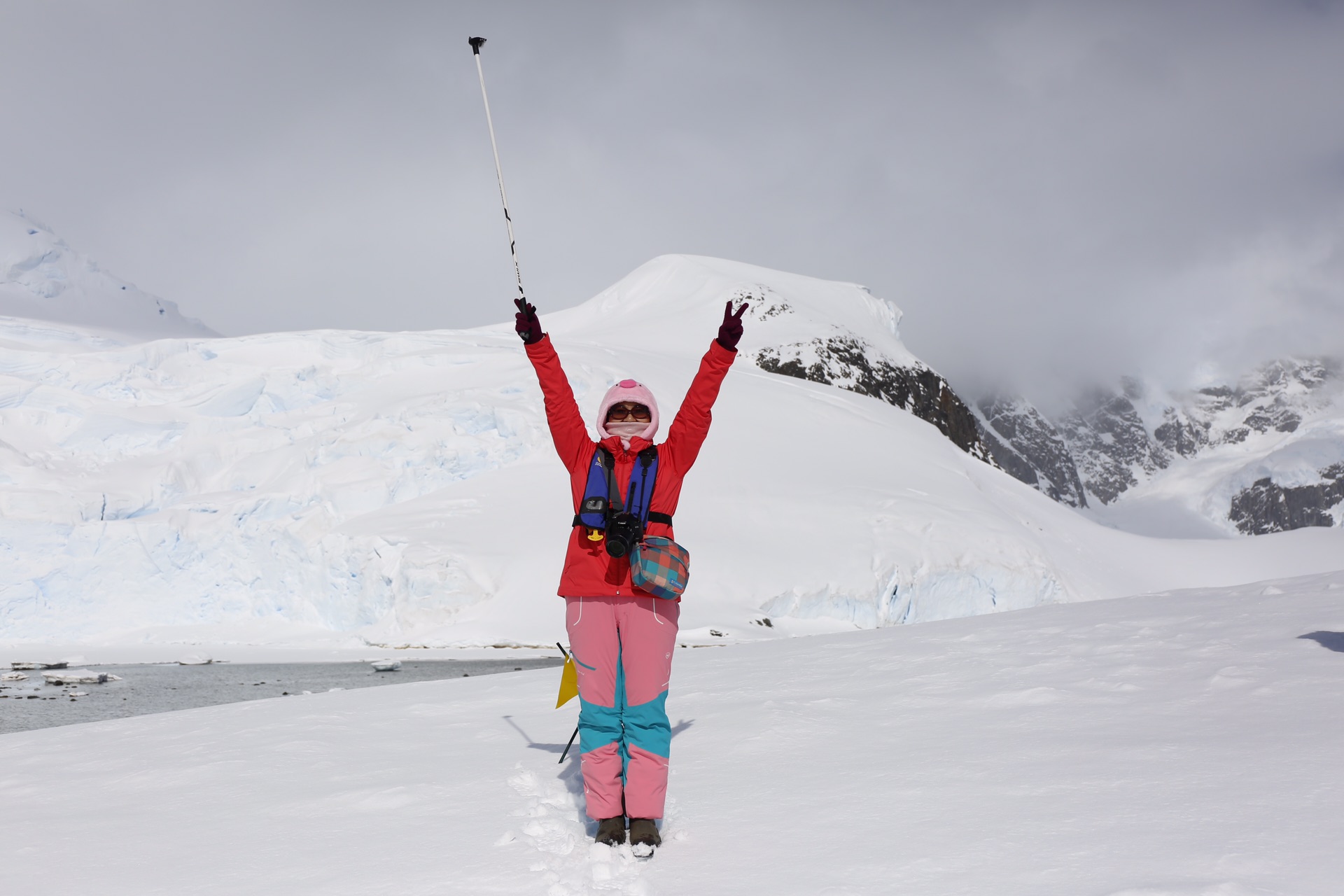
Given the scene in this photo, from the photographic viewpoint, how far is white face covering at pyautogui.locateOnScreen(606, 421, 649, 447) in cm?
403

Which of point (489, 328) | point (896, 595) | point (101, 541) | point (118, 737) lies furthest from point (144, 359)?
point (118, 737)

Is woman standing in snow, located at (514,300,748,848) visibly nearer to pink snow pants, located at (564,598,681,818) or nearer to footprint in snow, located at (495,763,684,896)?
pink snow pants, located at (564,598,681,818)

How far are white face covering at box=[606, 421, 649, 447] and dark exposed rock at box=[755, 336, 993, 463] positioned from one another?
5587cm

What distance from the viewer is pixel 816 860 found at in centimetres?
307

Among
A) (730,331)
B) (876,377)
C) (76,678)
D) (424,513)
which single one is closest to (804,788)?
(730,331)

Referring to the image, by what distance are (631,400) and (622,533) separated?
2.16 ft

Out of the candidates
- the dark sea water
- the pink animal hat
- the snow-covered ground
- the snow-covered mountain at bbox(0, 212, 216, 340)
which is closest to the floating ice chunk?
the dark sea water

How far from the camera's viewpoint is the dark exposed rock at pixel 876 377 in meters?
62.6

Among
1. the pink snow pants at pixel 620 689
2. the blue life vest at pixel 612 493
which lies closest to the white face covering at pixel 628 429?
the blue life vest at pixel 612 493

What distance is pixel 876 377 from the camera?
68.2m

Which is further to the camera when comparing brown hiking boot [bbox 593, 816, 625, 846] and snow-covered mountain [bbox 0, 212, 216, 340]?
snow-covered mountain [bbox 0, 212, 216, 340]

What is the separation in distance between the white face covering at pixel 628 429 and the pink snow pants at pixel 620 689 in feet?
2.43

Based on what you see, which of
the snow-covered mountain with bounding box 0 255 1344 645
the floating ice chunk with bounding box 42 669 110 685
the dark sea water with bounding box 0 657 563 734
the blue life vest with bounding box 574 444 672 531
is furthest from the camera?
the snow-covered mountain with bounding box 0 255 1344 645

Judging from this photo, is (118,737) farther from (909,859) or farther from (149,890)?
(909,859)
